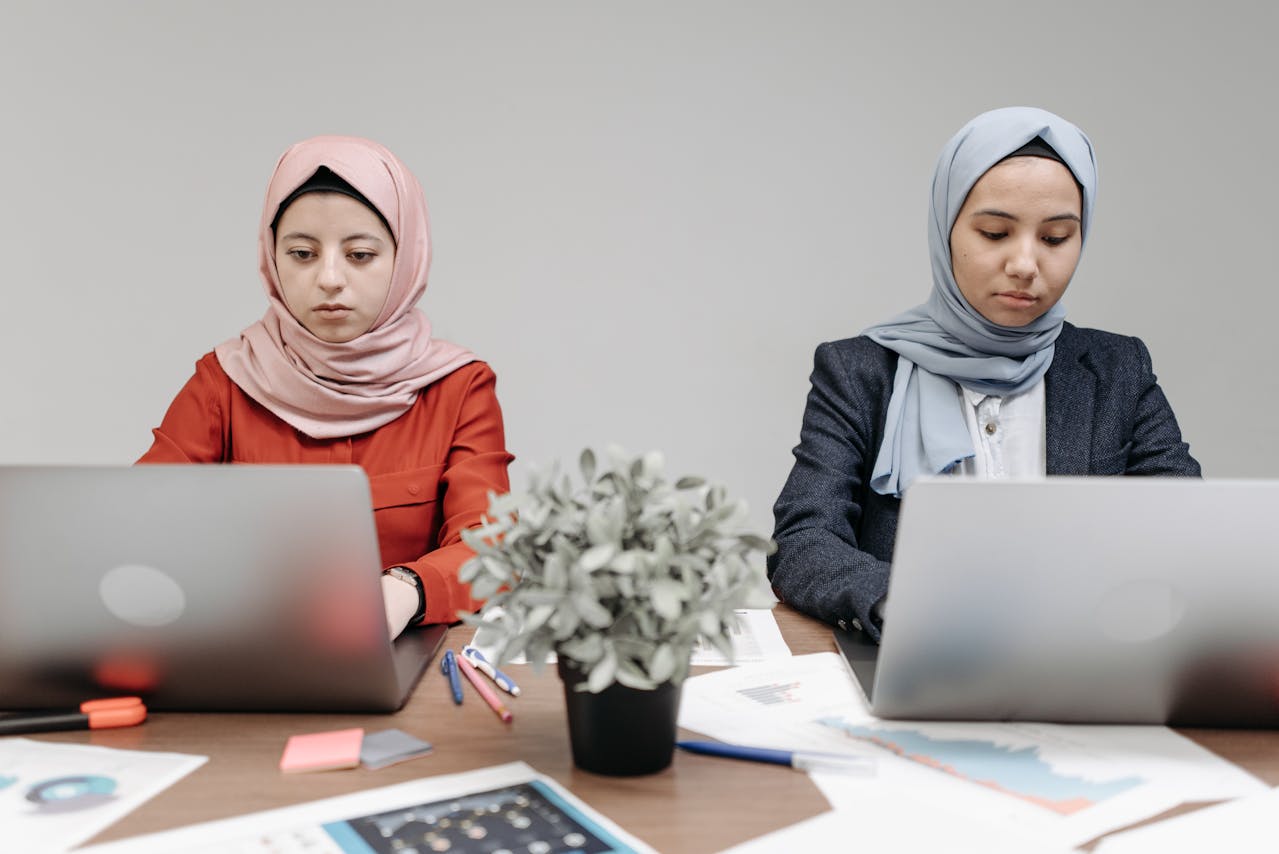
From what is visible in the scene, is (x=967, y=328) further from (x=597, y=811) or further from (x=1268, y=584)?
(x=597, y=811)

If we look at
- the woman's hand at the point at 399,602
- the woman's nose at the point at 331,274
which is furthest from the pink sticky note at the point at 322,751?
the woman's nose at the point at 331,274

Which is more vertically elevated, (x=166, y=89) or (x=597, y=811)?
(x=166, y=89)

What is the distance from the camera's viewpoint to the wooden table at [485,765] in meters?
0.61

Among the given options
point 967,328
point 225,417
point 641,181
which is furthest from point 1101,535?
point 641,181

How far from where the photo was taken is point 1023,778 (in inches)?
26.2

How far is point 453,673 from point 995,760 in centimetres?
45

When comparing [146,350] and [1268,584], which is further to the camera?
[146,350]

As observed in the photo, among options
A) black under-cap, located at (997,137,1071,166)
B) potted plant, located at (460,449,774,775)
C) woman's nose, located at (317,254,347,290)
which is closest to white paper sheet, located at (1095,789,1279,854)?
potted plant, located at (460,449,774,775)

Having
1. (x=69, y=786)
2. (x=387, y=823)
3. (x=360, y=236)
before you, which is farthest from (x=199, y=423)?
(x=387, y=823)

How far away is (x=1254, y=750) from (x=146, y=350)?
2.16 meters

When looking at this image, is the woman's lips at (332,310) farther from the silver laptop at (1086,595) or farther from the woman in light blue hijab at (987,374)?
the silver laptop at (1086,595)

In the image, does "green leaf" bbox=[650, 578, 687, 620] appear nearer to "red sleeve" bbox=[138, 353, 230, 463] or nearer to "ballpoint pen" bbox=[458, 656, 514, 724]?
"ballpoint pen" bbox=[458, 656, 514, 724]

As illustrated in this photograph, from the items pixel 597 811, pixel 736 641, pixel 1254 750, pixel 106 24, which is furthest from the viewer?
pixel 106 24

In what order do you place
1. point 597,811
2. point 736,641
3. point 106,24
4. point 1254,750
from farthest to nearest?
point 106,24
point 736,641
point 1254,750
point 597,811
